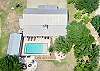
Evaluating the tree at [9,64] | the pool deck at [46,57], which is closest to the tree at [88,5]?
the pool deck at [46,57]

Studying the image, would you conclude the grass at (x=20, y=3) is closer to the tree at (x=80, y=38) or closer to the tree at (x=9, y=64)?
the tree at (x=80, y=38)

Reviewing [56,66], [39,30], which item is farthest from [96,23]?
[56,66]

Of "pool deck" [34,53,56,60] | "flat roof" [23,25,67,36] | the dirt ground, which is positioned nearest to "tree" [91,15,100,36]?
"flat roof" [23,25,67,36]

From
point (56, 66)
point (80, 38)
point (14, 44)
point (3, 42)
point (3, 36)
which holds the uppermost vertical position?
point (3, 36)

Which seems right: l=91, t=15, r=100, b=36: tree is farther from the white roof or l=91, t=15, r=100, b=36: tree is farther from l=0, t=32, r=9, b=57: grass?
l=0, t=32, r=9, b=57: grass

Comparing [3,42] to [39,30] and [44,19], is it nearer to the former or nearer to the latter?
[39,30]
